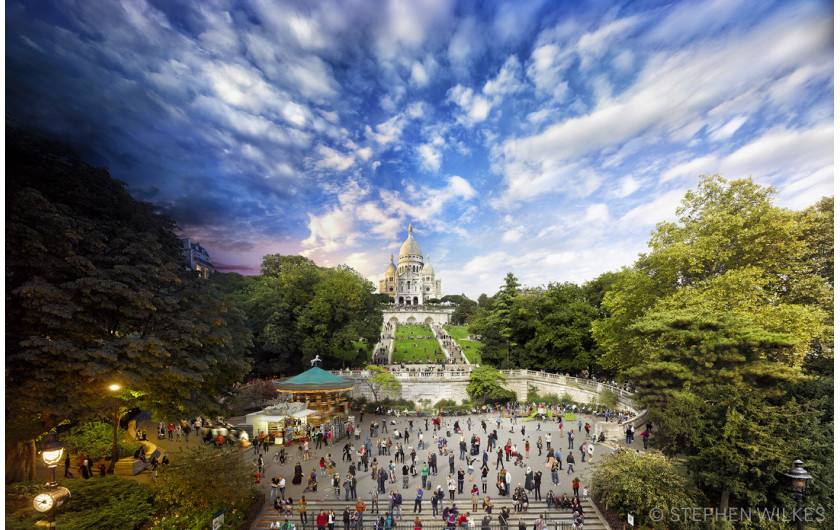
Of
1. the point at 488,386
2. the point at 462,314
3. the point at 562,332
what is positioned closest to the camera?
the point at 488,386

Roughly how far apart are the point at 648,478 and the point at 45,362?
18.3 m

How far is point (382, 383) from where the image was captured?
28344 millimetres

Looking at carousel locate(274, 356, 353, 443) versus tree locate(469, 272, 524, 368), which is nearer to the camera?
carousel locate(274, 356, 353, 443)

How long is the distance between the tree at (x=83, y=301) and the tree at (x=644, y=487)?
589 inches

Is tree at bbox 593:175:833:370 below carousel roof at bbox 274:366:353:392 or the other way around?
the other way around

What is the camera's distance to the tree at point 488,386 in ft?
96.4

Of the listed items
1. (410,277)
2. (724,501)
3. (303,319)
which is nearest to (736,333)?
(724,501)

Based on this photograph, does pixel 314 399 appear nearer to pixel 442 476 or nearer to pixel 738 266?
pixel 442 476

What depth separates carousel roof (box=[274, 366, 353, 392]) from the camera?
21.4 meters

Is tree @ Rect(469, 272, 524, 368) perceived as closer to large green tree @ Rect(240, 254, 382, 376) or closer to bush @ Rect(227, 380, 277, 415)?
large green tree @ Rect(240, 254, 382, 376)

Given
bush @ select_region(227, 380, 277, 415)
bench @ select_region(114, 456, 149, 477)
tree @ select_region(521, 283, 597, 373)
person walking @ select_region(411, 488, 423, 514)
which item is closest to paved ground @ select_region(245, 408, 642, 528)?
person walking @ select_region(411, 488, 423, 514)

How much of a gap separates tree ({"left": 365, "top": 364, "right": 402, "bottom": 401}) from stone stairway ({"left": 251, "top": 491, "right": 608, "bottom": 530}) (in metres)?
14.6

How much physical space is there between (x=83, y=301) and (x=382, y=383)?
22.0 m

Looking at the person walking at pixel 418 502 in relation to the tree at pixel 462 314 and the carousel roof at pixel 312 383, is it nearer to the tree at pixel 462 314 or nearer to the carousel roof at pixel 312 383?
the carousel roof at pixel 312 383
